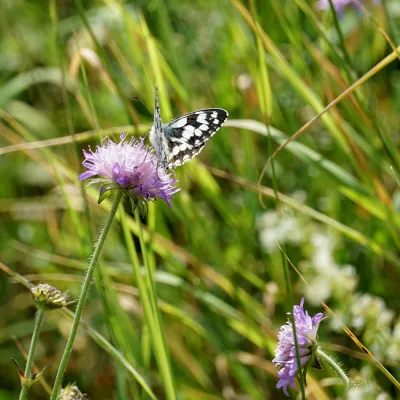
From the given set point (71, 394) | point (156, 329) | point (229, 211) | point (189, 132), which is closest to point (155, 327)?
point (156, 329)

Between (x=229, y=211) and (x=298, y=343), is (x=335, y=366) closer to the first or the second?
(x=298, y=343)

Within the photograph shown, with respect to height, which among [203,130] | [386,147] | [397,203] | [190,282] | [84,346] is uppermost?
[203,130]

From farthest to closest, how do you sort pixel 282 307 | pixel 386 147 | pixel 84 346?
pixel 84 346 < pixel 282 307 < pixel 386 147

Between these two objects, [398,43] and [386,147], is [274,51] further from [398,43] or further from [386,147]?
[386,147]

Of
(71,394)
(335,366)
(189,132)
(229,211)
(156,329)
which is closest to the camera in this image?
(335,366)

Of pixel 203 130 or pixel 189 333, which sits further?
pixel 189 333

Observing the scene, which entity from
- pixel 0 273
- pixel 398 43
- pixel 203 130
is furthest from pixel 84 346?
pixel 398 43

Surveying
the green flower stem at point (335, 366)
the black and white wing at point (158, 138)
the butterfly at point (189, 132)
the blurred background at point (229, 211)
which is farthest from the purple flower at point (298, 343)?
the butterfly at point (189, 132)
